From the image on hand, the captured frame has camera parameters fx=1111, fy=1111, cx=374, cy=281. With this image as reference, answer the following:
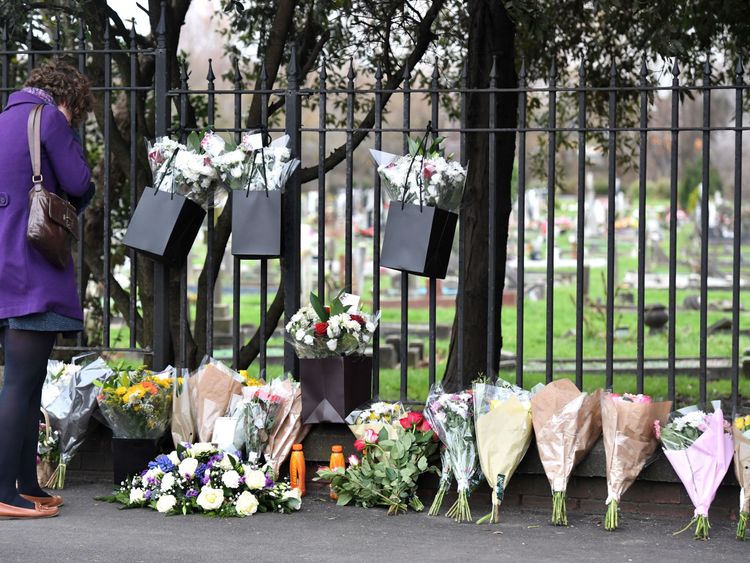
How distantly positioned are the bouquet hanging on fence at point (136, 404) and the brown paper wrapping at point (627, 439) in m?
2.15

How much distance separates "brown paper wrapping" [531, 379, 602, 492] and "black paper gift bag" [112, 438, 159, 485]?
74.3 inches

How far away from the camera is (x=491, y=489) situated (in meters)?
5.27

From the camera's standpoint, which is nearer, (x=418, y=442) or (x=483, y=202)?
(x=418, y=442)

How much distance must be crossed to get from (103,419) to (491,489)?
1.97 m

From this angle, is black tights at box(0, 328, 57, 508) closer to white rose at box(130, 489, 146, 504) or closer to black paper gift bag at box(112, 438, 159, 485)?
white rose at box(130, 489, 146, 504)

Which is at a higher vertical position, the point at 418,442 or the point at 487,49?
the point at 487,49

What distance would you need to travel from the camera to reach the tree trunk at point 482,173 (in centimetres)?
789

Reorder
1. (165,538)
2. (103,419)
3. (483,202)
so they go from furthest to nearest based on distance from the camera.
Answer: (483,202), (103,419), (165,538)

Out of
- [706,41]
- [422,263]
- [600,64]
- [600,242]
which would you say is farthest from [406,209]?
[600,242]

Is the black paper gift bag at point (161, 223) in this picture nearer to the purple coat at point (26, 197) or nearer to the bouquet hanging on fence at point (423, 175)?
the purple coat at point (26, 197)

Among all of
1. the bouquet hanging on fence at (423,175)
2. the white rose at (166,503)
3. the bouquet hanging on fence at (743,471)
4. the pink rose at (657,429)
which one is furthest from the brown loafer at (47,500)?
the bouquet hanging on fence at (743,471)

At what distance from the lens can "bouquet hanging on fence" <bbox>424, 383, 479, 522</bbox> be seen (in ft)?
16.5

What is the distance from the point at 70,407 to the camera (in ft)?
18.2

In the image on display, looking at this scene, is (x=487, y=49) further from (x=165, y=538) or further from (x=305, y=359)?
(x=165, y=538)
